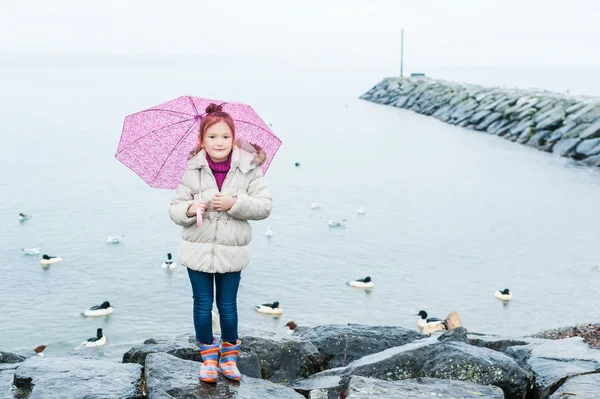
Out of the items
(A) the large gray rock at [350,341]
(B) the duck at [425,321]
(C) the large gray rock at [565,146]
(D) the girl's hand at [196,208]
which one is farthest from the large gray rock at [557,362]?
(C) the large gray rock at [565,146]

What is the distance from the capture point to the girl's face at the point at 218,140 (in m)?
5.43

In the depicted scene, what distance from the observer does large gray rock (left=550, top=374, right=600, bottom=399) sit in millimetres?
5840

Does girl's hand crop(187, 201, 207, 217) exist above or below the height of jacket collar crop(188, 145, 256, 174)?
below

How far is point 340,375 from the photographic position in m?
7.03

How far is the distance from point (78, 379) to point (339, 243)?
1569 cm

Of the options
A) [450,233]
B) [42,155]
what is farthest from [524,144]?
[42,155]

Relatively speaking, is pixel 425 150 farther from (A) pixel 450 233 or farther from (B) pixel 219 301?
(B) pixel 219 301

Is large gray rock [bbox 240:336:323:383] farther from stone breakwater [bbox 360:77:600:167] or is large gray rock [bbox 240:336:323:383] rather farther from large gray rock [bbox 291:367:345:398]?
stone breakwater [bbox 360:77:600:167]

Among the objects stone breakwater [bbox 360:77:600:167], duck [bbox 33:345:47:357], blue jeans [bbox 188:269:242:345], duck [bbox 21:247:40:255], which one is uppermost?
stone breakwater [bbox 360:77:600:167]

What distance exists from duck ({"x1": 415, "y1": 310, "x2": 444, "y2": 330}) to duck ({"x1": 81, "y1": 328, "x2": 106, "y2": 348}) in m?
6.13

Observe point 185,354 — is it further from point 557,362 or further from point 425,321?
point 425,321

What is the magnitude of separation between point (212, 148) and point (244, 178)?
0.33m

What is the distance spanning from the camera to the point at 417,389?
599 centimetres

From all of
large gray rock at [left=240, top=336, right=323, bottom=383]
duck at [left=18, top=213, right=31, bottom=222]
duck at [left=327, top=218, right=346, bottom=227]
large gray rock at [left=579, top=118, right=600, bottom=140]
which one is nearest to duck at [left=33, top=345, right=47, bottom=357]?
large gray rock at [left=240, top=336, right=323, bottom=383]
